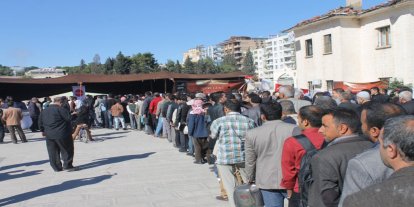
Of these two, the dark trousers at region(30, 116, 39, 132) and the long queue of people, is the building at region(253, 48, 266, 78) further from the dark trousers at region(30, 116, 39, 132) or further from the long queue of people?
the long queue of people

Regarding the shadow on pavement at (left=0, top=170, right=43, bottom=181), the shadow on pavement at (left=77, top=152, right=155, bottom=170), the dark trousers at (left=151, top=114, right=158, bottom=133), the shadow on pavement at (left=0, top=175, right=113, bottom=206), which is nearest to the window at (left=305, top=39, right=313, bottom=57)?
the dark trousers at (left=151, top=114, right=158, bottom=133)

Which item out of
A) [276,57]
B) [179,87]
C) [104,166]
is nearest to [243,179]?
[104,166]

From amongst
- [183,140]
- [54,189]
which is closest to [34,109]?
[183,140]

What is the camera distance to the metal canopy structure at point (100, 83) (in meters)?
22.1

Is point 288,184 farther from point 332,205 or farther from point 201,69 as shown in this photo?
point 201,69

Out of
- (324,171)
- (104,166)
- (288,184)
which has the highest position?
(324,171)

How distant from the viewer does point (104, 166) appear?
10977mm

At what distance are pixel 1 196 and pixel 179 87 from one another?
Answer: 1536 cm

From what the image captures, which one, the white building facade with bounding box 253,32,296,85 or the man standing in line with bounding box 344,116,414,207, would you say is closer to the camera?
the man standing in line with bounding box 344,116,414,207

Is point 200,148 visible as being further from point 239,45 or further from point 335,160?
point 239,45

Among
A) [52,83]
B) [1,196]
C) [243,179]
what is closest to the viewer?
[243,179]

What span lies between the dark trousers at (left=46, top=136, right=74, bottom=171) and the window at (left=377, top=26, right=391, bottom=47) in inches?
734

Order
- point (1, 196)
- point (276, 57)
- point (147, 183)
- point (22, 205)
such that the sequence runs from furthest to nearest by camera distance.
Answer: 1. point (276, 57)
2. point (147, 183)
3. point (1, 196)
4. point (22, 205)

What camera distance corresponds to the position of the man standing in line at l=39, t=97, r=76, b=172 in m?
10.1
